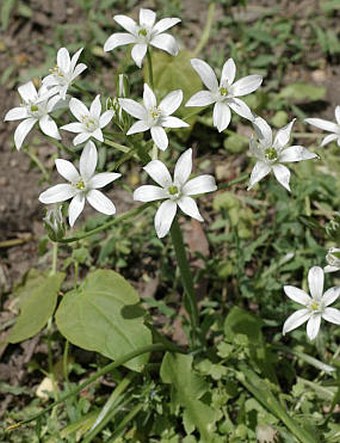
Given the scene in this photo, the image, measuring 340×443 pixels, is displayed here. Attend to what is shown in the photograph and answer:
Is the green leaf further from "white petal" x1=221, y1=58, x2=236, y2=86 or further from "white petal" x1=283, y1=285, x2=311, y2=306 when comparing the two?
"white petal" x1=221, y1=58, x2=236, y2=86

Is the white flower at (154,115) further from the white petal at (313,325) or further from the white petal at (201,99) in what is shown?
the white petal at (313,325)

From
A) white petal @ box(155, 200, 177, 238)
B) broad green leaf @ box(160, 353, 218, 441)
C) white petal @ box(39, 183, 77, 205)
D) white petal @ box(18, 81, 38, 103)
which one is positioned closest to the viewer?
white petal @ box(155, 200, 177, 238)

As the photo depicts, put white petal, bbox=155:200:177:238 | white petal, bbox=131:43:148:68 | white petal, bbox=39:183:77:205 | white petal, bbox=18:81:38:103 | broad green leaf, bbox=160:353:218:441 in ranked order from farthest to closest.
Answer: broad green leaf, bbox=160:353:218:441 < white petal, bbox=18:81:38:103 < white petal, bbox=131:43:148:68 < white petal, bbox=39:183:77:205 < white petal, bbox=155:200:177:238

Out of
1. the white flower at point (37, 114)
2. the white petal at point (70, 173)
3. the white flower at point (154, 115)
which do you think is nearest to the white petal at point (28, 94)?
the white flower at point (37, 114)

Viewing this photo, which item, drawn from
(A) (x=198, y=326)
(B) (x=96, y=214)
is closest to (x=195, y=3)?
(B) (x=96, y=214)

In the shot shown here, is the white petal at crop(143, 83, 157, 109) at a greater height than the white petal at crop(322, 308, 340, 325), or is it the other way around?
the white petal at crop(143, 83, 157, 109)

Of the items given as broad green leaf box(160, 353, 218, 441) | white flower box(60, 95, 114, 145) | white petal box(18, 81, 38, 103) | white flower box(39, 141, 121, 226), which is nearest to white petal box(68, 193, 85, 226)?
white flower box(39, 141, 121, 226)
